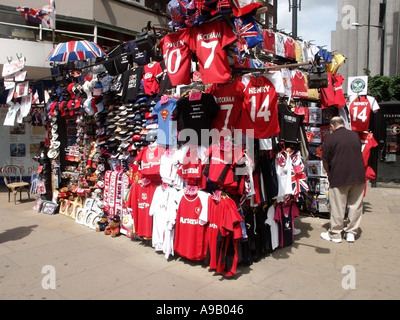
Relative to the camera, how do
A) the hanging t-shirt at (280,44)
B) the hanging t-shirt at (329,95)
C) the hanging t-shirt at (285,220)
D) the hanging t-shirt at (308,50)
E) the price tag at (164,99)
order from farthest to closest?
the hanging t-shirt at (308,50) < the hanging t-shirt at (280,44) < the hanging t-shirt at (329,95) < the hanging t-shirt at (285,220) < the price tag at (164,99)

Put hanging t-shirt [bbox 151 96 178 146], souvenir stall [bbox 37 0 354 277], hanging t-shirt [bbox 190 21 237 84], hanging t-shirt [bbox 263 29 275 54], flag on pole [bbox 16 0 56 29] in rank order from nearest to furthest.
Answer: hanging t-shirt [bbox 190 21 237 84]
souvenir stall [bbox 37 0 354 277]
hanging t-shirt [bbox 151 96 178 146]
hanging t-shirt [bbox 263 29 275 54]
flag on pole [bbox 16 0 56 29]

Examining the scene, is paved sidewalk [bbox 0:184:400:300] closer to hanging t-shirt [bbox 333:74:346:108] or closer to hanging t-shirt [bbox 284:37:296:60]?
hanging t-shirt [bbox 333:74:346:108]

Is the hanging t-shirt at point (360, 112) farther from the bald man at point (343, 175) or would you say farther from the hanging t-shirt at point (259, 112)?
the hanging t-shirt at point (259, 112)

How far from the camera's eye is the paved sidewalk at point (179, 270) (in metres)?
3.98

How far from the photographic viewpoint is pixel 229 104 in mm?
4508

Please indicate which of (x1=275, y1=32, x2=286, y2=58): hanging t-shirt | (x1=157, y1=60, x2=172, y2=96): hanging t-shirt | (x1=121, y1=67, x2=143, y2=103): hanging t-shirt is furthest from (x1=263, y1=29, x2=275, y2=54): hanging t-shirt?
(x1=121, y1=67, x2=143, y2=103): hanging t-shirt

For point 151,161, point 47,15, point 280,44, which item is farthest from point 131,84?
point 47,15

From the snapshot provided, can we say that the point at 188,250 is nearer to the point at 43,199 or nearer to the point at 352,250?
the point at 352,250

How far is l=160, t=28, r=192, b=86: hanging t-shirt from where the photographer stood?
4562mm

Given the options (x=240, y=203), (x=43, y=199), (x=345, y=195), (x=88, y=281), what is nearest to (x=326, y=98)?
(x=345, y=195)

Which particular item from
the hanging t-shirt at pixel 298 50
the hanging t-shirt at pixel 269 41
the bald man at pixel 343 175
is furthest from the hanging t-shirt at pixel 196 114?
the hanging t-shirt at pixel 298 50

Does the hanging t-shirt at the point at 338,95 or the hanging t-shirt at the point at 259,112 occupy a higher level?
the hanging t-shirt at the point at 338,95

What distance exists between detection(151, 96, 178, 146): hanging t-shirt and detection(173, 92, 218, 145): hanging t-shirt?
0.21 meters

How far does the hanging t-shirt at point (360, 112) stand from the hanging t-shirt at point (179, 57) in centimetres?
462
